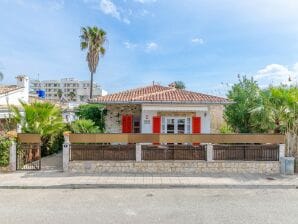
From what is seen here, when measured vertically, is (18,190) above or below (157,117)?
below

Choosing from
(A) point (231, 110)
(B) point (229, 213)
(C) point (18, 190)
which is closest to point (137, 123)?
(A) point (231, 110)

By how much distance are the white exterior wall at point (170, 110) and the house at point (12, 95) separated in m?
8.13

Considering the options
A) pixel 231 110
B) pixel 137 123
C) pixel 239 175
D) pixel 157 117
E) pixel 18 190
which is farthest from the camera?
pixel 231 110

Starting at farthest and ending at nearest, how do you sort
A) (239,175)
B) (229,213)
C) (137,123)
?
(137,123) → (239,175) → (229,213)

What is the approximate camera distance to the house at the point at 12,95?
1886cm

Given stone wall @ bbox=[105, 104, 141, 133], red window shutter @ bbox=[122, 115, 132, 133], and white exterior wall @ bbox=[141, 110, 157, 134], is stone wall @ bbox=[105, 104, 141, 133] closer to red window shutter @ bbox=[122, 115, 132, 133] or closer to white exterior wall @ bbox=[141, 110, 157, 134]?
red window shutter @ bbox=[122, 115, 132, 133]

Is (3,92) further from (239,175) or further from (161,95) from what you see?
(239,175)

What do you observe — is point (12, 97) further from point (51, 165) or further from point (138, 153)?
point (138, 153)

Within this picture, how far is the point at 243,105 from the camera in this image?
778 inches

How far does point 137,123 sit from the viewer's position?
19359mm

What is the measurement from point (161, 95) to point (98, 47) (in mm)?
20578

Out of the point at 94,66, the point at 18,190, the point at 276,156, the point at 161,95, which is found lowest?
the point at 18,190

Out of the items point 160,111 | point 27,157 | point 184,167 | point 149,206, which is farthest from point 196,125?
point 149,206

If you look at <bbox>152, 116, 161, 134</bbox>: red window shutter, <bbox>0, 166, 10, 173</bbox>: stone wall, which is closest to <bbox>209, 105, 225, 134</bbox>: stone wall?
<bbox>152, 116, 161, 134</bbox>: red window shutter
